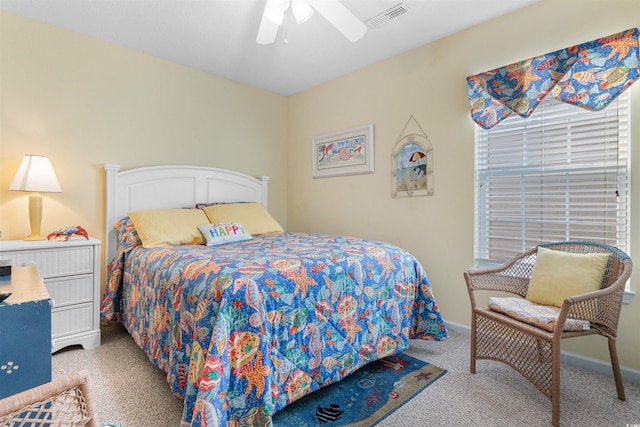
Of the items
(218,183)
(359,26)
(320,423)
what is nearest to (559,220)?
(359,26)

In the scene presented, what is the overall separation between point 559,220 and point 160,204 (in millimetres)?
A: 3269

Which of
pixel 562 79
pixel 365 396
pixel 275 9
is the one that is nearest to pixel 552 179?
pixel 562 79

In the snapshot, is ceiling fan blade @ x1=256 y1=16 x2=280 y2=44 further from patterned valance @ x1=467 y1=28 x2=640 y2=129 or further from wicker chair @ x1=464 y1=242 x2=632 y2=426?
wicker chair @ x1=464 y1=242 x2=632 y2=426

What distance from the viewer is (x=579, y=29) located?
2131mm

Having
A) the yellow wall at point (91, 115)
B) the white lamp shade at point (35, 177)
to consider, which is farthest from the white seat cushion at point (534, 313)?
the white lamp shade at point (35, 177)

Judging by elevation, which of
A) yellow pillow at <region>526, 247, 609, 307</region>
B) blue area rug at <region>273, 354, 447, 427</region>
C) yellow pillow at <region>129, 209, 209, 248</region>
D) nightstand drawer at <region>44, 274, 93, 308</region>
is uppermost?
yellow pillow at <region>129, 209, 209, 248</region>

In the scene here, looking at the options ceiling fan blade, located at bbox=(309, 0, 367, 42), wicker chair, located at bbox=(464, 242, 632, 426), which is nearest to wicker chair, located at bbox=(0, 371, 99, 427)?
wicker chair, located at bbox=(464, 242, 632, 426)

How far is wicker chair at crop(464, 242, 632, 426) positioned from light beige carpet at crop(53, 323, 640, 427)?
0.41ft

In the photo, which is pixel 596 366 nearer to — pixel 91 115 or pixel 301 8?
pixel 301 8

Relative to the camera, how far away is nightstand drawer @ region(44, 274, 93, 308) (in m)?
2.20

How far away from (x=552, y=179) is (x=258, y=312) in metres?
2.18

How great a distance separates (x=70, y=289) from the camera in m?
2.26

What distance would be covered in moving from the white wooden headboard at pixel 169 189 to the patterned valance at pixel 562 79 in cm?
244

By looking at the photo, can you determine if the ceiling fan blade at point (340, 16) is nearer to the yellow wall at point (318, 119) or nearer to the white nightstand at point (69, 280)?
the yellow wall at point (318, 119)
